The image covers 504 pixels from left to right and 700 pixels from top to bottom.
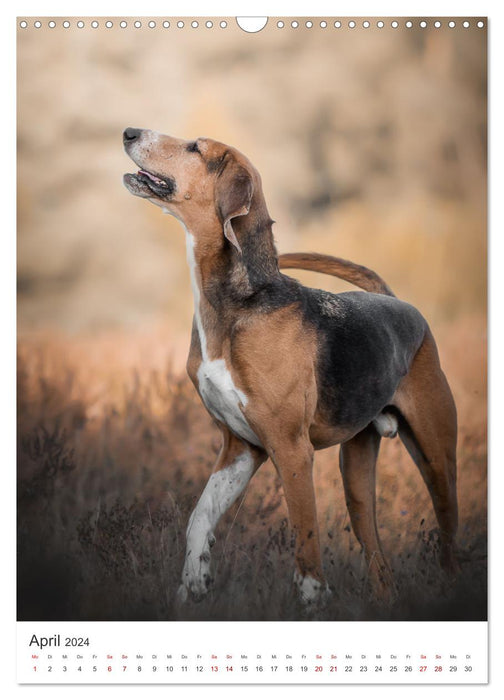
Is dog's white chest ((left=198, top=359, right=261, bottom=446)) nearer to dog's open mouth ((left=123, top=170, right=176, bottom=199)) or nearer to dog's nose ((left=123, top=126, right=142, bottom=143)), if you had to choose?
dog's open mouth ((left=123, top=170, right=176, bottom=199))

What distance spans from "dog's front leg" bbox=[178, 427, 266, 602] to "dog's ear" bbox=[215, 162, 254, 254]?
107cm

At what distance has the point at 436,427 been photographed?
5.54 m

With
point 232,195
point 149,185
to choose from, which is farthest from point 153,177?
point 232,195

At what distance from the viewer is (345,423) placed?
5117 mm

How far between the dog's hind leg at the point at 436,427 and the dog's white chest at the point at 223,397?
1.06 meters

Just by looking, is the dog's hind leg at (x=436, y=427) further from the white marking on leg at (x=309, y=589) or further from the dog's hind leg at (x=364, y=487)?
the white marking on leg at (x=309, y=589)

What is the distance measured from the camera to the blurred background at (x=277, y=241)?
5035 mm

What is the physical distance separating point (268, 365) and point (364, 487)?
1334 mm

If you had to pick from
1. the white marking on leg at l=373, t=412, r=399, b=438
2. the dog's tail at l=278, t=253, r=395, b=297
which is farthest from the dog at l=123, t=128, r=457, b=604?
the dog's tail at l=278, t=253, r=395, b=297

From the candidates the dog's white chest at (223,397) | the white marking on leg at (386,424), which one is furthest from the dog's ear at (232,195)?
the white marking on leg at (386,424)

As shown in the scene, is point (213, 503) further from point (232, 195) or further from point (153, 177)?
point (153, 177)
